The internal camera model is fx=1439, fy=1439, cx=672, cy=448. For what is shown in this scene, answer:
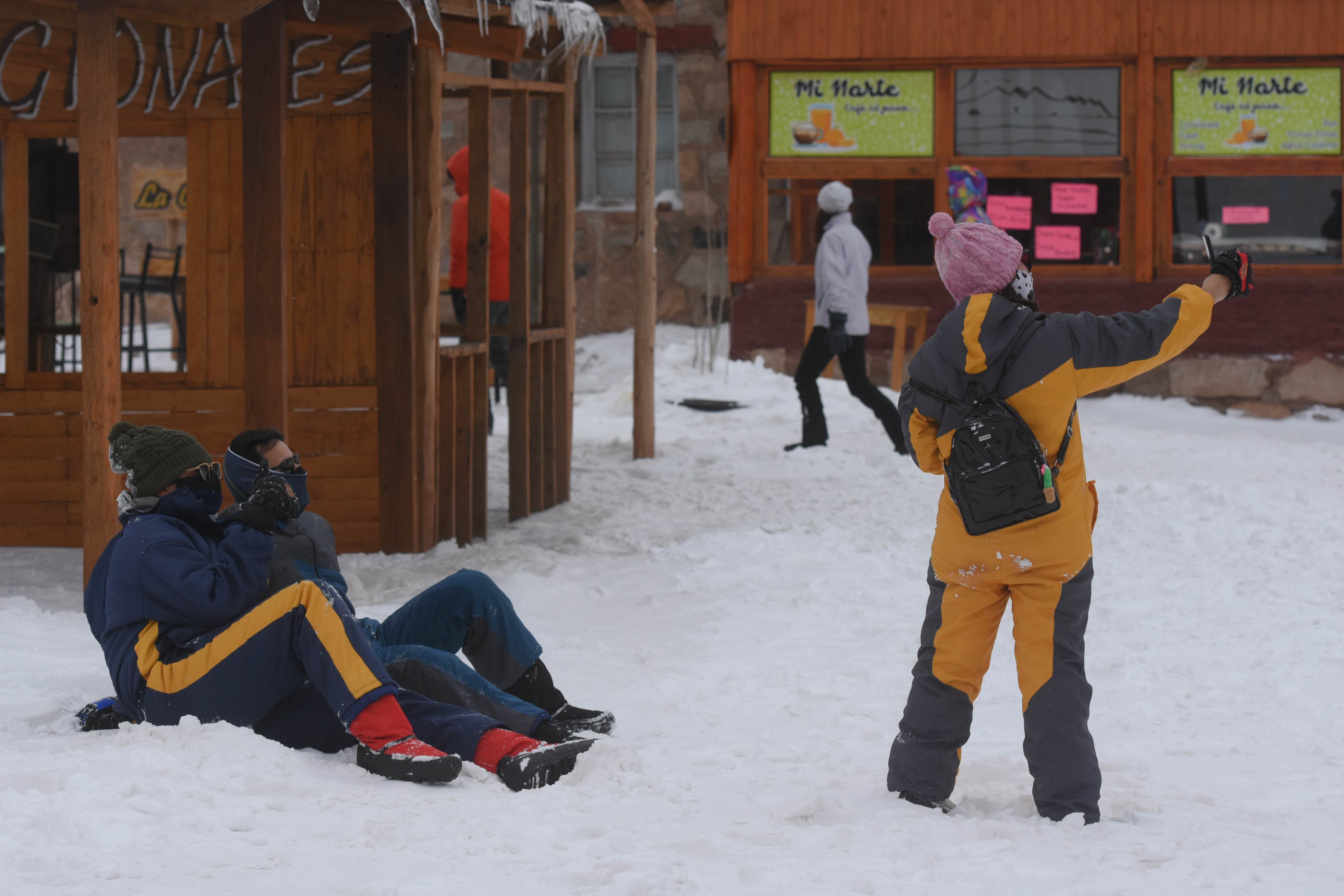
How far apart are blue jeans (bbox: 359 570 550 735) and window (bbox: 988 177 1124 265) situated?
9.39 m

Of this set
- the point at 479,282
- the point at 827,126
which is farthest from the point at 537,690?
the point at 827,126

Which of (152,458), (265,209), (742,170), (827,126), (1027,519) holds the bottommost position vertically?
(1027,519)

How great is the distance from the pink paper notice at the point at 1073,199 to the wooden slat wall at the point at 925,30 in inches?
43.6

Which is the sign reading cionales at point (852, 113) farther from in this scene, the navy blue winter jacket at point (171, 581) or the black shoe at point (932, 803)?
the black shoe at point (932, 803)

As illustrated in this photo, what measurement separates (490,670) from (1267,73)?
1063 cm

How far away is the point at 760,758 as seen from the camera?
397 cm

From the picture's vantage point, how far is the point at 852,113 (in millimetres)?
12500

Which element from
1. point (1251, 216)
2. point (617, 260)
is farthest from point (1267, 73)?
point (617, 260)

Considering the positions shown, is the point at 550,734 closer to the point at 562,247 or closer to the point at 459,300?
the point at 562,247

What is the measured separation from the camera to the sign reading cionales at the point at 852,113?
12469mm

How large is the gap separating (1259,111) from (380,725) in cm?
1110

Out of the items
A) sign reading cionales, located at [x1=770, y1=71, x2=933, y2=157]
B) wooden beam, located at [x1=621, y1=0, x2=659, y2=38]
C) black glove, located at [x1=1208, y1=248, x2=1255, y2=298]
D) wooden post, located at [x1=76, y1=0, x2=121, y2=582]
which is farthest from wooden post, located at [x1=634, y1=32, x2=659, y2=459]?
black glove, located at [x1=1208, y1=248, x2=1255, y2=298]

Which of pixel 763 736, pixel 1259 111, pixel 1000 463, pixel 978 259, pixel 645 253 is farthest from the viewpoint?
pixel 1259 111

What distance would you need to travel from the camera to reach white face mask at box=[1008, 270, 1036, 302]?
3.32m
